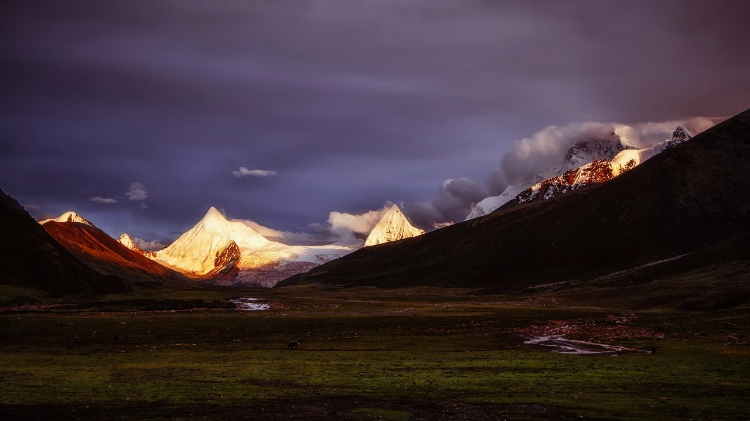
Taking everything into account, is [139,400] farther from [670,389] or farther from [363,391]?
[670,389]

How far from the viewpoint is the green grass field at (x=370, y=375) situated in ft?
108

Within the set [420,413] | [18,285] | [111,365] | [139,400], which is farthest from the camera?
[18,285]

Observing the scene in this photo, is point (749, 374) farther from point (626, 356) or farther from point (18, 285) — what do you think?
point (18, 285)

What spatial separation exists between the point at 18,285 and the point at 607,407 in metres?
193

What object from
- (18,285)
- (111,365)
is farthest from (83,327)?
(18,285)

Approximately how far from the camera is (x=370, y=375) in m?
46.8

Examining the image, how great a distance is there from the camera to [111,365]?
53.5 metres

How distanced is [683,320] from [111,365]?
267 ft

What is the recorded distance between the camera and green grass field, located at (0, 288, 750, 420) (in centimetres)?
3288

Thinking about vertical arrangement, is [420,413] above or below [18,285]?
below

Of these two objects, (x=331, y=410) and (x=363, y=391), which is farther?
(x=363, y=391)

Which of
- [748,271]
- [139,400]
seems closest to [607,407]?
[139,400]

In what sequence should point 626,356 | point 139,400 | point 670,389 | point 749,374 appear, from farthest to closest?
1. point 626,356
2. point 749,374
3. point 670,389
4. point 139,400

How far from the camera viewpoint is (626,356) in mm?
57438
